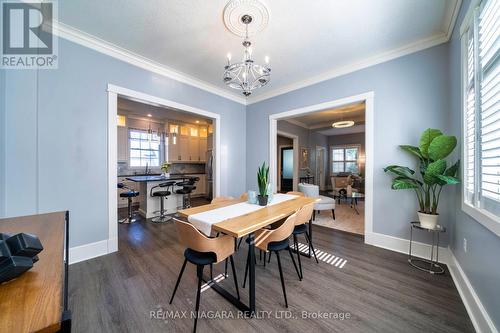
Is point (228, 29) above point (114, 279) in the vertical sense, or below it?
above

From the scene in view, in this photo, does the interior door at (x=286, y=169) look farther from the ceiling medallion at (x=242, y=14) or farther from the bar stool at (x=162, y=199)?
the ceiling medallion at (x=242, y=14)

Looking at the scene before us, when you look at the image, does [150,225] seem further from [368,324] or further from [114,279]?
[368,324]

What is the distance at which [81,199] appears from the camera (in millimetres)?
2328

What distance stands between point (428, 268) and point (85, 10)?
15.8 ft

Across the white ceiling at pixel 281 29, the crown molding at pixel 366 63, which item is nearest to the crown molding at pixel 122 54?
the white ceiling at pixel 281 29

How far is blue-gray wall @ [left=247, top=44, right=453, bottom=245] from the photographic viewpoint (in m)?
2.31

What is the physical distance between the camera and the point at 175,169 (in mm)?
6699

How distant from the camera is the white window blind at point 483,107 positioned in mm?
1227

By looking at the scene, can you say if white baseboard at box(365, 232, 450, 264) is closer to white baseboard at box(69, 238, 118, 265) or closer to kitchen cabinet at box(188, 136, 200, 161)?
white baseboard at box(69, 238, 118, 265)

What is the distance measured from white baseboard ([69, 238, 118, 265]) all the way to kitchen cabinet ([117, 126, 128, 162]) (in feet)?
12.3

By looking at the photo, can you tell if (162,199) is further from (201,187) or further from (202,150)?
(202,150)

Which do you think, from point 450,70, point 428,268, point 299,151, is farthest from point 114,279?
point 299,151

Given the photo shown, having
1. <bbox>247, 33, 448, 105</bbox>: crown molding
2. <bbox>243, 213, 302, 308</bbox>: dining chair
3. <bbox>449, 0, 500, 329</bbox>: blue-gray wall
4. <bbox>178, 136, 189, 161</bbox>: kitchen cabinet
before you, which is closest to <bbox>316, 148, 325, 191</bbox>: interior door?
<bbox>247, 33, 448, 105</bbox>: crown molding

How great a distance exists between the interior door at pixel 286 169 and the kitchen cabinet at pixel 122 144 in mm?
5976
